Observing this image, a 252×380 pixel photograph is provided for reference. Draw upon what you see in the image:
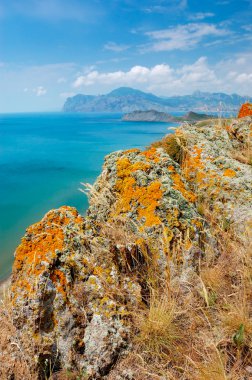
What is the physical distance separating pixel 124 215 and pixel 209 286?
1727 mm

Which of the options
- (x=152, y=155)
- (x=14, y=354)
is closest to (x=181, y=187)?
(x=152, y=155)

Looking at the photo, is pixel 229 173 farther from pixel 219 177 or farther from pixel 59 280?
pixel 59 280

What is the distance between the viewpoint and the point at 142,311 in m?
3.40

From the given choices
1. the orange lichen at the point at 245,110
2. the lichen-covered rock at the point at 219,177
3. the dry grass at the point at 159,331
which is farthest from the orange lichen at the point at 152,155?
the orange lichen at the point at 245,110

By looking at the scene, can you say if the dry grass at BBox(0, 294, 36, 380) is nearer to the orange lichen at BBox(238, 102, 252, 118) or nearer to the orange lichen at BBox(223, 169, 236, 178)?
the orange lichen at BBox(223, 169, 236, 178)

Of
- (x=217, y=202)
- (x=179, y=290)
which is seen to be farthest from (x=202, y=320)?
(x=217, y=202)

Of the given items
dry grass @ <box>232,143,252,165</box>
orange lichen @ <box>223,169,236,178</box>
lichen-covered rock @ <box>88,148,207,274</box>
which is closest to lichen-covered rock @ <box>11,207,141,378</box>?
lichen-covered rock @ <box>88,148,207,274</box>

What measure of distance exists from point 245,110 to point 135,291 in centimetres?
1101

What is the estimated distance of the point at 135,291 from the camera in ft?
12.0

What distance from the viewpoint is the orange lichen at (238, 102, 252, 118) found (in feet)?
38.8

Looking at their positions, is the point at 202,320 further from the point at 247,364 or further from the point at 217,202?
the point at 217,202

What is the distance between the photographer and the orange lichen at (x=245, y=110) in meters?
11.8

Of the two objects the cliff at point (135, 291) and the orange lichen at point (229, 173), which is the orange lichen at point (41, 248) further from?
the orange lichen at point (229, 173)

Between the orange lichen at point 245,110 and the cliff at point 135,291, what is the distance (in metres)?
8.08
